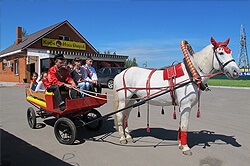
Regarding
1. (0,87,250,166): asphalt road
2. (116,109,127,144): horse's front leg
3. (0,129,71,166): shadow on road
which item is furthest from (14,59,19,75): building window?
(116,109,127,144): horse's front leg

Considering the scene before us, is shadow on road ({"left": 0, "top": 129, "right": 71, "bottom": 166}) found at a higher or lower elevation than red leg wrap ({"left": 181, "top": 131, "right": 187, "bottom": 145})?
lower

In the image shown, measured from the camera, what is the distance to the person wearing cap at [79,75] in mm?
5345

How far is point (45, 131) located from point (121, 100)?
91.6 inches

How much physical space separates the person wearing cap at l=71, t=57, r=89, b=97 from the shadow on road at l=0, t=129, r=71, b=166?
1.85 m

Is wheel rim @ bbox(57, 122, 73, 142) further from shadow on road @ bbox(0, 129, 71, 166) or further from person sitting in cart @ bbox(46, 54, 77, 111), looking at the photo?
shadow on road @ bbox(0, 129, 71, 166)

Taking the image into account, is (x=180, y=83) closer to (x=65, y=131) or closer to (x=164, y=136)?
(x=164, y=136)

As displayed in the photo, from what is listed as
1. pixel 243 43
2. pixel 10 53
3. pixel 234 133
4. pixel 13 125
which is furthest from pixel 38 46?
pixel 243 43

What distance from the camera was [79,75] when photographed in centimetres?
573

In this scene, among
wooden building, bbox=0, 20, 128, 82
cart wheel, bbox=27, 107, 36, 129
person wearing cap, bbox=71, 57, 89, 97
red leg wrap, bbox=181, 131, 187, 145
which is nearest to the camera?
red leg wrap, bbox=181, 131, 187, 145

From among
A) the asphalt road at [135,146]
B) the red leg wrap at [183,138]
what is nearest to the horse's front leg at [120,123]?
the asphalt road at [135,146]

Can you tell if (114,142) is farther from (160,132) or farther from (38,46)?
(38,46)

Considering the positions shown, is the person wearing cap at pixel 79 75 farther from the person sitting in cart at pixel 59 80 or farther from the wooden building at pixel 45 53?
the wooden building at pixel 45 53

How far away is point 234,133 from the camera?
5.32 m

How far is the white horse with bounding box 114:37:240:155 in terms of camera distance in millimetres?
3855
